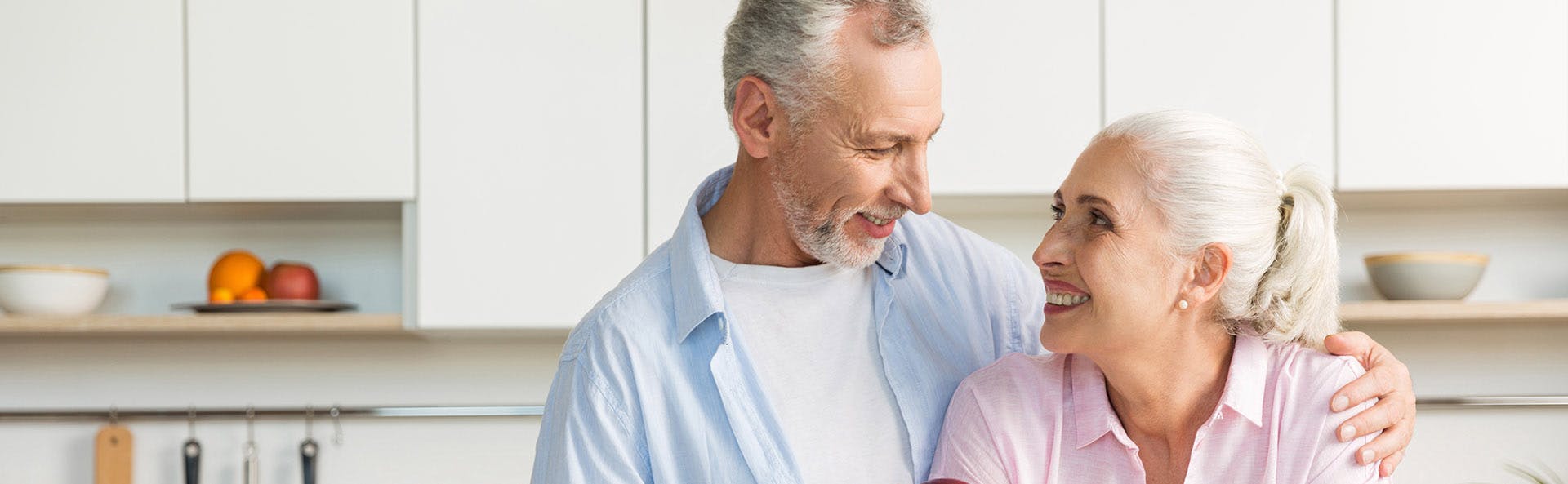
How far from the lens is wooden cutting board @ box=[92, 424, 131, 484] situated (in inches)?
121

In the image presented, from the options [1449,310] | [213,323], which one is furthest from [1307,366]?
[213,323]

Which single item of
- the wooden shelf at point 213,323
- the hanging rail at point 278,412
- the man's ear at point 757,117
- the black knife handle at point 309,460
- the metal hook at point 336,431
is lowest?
the black knife handle at point 309,460

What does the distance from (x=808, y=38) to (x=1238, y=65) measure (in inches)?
60.1

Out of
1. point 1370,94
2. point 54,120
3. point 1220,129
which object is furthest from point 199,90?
point 1370,94

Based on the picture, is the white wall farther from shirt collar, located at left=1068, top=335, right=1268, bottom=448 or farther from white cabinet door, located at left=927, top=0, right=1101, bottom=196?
shirt collar, located at left=1068, top=335, right=1268, bottom=448

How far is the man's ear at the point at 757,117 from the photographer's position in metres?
1.57

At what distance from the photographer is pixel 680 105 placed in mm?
2799

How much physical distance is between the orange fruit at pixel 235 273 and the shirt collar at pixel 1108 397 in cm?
196

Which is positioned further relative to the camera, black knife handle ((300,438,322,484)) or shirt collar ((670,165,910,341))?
black knife handle ((300,438,322,484))

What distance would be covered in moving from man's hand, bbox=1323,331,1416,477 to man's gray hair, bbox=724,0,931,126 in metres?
0.56

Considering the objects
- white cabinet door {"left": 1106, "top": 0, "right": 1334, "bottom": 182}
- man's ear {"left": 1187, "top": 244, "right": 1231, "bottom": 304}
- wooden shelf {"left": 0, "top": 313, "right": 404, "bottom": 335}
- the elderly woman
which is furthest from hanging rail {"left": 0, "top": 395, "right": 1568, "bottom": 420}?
man's ear {"left": 1187, "top": 244, "right": 1231, "bottom": 304}

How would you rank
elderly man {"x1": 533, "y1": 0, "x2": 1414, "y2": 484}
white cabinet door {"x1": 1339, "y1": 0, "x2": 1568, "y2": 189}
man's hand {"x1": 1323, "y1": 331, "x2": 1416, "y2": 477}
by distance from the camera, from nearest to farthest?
man's hand {"x1": 1323, "y1": 331, "x2": 1416, "y2": 477} → elderly man {"x1": 533, "y1": 0, "x2": 1414, "y2": 484} → white cabinet door {"x1": 1339, "y1": 0, "x2": 1568, "y2": 189}

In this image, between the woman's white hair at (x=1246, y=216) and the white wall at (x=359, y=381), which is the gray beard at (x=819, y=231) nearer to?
the woman's white hair at (x=1246, y=216)

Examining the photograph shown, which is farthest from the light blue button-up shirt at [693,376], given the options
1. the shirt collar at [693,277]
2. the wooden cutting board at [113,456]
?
the wooden cutting board at [113,456]
